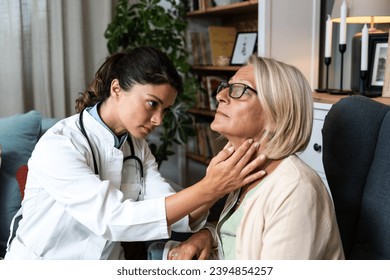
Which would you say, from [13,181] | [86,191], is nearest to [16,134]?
[13,181]

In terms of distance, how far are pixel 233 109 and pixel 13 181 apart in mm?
1195

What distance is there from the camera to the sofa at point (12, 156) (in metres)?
1.87

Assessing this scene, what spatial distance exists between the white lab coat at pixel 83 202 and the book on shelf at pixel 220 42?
5.85 ft

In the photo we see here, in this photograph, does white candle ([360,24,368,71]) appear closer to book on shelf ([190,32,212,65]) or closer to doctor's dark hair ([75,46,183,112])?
doctor's dark hair ([75,46,183,112])

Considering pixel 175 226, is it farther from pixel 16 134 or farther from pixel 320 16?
pixel 320 16

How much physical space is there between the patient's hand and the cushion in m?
0.90

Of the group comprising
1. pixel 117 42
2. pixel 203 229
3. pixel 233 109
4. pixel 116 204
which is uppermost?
pixel 117 42

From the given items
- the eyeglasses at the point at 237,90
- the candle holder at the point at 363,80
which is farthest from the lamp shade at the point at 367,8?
the eyeglasses at the point at 237,90

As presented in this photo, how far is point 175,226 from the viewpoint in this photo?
1.41 m

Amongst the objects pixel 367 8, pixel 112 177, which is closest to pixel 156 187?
pixel 112 177

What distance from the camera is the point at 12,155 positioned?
1937 mm

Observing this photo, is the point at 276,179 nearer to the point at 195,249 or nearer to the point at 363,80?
the point at 195,249

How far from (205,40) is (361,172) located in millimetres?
2281
